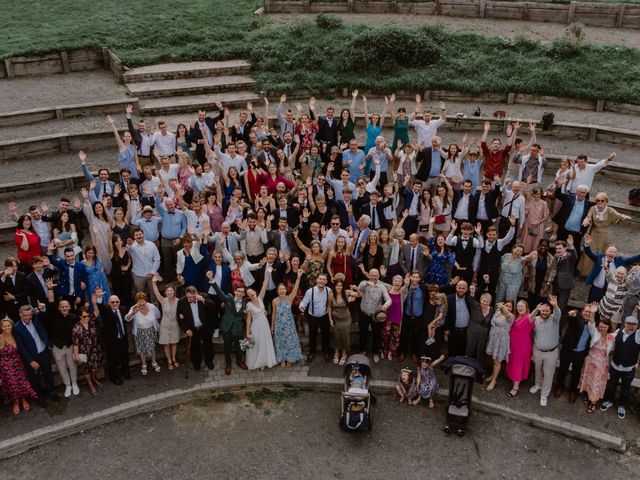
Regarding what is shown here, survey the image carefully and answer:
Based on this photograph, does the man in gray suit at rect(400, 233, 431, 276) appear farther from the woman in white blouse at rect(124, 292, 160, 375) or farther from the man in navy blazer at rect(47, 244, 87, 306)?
the man in navy blazer at rect(47, 244, 87, 306)

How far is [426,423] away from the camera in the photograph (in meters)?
11.0

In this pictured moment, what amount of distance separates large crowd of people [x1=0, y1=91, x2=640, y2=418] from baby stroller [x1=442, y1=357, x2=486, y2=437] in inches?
20.9

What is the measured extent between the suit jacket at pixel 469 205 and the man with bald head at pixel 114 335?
644 centimetres

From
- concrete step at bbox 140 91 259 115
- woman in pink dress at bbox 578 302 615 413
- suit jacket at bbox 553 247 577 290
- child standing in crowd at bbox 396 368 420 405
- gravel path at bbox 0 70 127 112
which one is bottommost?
child standing in crowd at bbox 396 368 420 405

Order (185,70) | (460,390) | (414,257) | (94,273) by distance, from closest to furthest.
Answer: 1. (460,390)
2. (94,273)
3. (414,257)
4. (185,70)

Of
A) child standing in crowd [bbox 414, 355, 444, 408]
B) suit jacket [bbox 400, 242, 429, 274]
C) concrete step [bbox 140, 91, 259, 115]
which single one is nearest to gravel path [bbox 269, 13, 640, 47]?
concrete step [bbox 140, 91, 259, 115]

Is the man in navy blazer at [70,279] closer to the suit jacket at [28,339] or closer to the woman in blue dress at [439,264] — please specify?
the suit jacket at [28,339]

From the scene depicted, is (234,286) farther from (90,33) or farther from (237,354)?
(90,33)

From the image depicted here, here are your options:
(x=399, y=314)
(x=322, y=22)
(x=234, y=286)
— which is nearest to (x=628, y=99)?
(x=322, y=22)

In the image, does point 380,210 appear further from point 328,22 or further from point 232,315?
point 328,22

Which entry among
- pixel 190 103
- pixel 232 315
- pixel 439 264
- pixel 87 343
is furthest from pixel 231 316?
pixel 190 103

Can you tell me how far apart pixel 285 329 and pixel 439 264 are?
299 centimetres

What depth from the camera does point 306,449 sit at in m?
10.4

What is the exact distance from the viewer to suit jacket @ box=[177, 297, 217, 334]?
11125 mm
